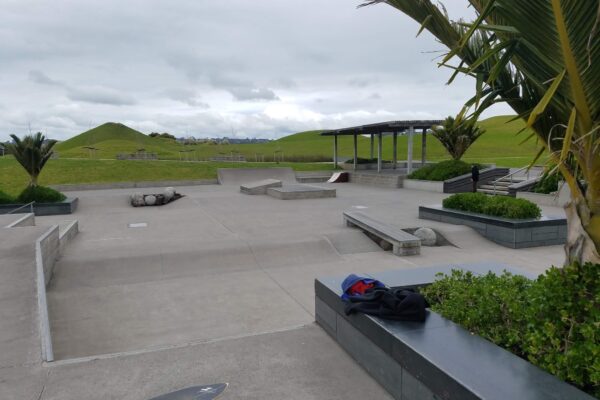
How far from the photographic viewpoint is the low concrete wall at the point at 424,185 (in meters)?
21.3

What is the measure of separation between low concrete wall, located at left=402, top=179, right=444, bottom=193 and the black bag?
18.2 m

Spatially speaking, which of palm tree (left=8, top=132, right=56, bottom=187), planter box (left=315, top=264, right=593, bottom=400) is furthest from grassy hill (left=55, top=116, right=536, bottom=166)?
palm tree (left=8, top=132, right=56, bottom=187)

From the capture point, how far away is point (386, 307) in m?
3.87

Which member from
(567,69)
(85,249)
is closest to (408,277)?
(567,69)

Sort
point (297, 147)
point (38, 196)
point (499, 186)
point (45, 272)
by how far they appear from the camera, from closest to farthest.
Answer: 1. point (45, 272)
2. point (38, 196)
3. point (499, 186)
4. point (297, 147)

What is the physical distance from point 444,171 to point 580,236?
19919 millimetres

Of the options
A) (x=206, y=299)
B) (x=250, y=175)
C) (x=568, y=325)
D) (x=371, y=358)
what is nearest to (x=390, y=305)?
A: (x=371, y=358)

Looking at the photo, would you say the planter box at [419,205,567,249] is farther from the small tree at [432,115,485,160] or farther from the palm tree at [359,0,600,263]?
the small tree at [432,115,485,160]

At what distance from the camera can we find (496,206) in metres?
11.0

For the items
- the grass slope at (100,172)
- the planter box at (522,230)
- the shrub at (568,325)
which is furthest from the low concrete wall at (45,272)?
the grass slope at (100,172)

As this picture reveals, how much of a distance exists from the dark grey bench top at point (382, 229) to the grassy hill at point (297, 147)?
14408 mm

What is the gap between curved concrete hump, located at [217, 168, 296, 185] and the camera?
27.9m

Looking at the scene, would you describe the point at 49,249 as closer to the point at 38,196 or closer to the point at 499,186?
the point at 38,196

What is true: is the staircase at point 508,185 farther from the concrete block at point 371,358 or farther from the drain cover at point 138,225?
the concrete block at point 371,358
